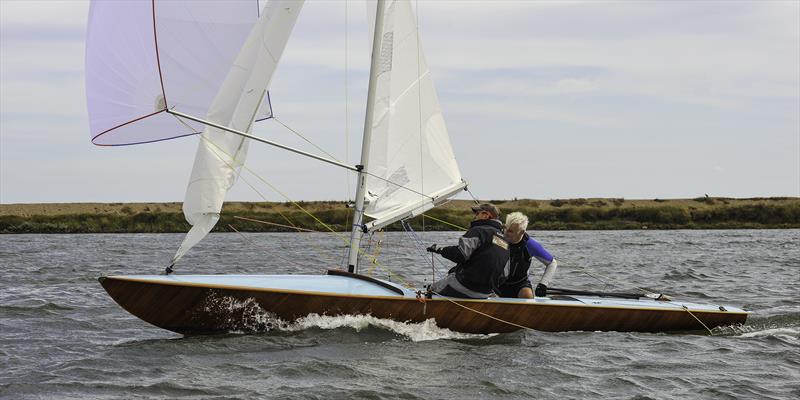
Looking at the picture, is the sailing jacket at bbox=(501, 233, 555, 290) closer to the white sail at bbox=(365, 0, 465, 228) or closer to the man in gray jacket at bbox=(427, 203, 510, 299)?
the man in gray jacket at bbox=(427, 203, 510, 299)

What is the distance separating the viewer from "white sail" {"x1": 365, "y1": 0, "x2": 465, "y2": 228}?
1412 centimetres

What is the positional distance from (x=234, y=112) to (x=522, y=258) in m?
4.45

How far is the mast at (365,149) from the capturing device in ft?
44.9

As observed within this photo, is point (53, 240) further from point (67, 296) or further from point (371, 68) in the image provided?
point (371, 68)

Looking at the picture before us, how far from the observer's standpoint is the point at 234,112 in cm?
1312

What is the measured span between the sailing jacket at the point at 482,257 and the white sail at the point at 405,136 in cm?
170

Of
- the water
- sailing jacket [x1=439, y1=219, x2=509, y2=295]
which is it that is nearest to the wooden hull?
the water

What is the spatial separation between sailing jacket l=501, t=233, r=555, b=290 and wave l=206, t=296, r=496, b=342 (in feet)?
4.56

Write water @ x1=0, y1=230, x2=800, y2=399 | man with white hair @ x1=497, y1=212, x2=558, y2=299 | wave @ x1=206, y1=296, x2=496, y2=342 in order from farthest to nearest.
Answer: man with white hair @ x1=497, y1=212, x2=558, y2=299
wave @ x1=206, y1=296, x2=496, y2=342
water @ x1=0, y1=230, x2=800, y2=399

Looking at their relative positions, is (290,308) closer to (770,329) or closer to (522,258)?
(522,258)

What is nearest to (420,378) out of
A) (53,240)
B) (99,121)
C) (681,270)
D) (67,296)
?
(99,121)

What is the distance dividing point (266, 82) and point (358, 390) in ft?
16.5

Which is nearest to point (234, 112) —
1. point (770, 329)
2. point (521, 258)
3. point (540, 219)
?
point (521, 258)

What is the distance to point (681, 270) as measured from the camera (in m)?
26.1
